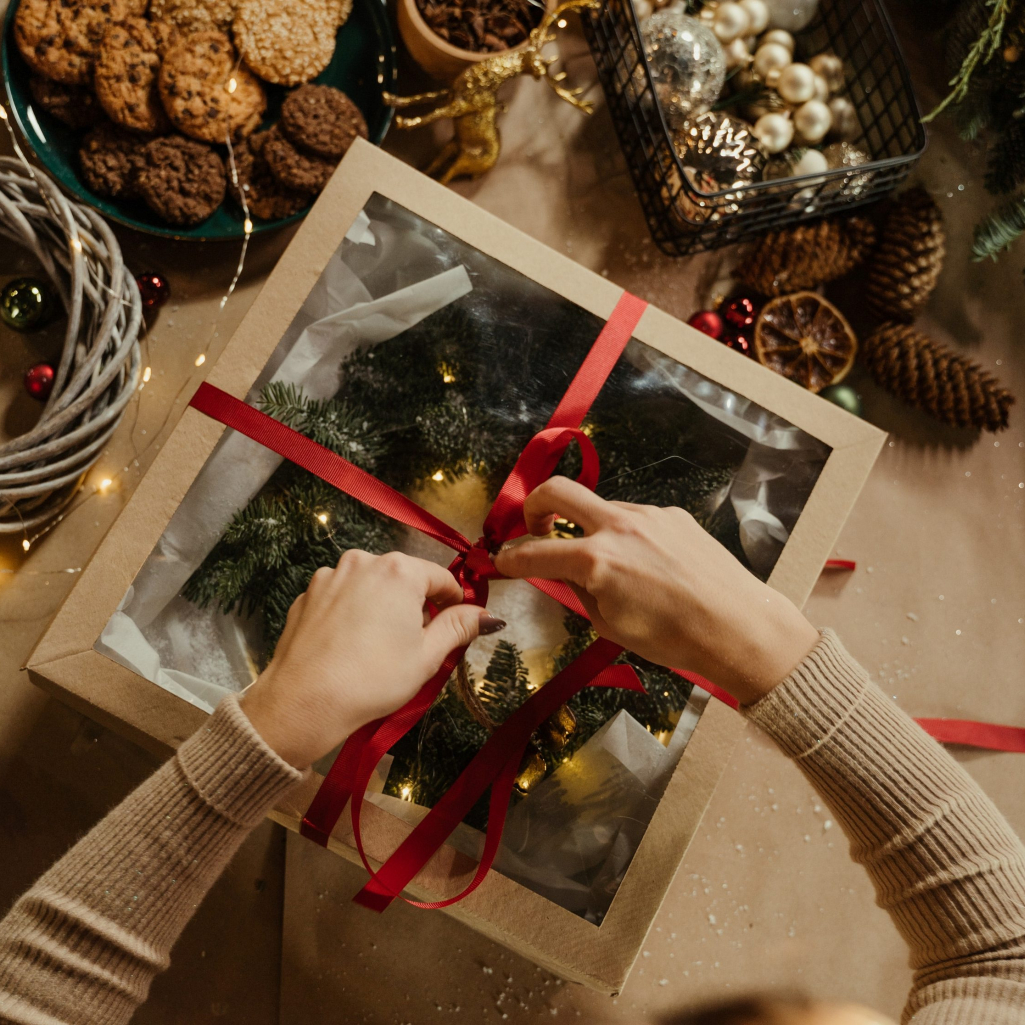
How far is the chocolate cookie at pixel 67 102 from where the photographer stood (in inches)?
34.1

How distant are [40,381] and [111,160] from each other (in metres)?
0.25

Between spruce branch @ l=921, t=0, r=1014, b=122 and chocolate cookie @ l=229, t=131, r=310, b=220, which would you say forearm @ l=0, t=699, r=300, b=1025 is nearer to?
chocolate cookie @ l=229, t=131, r=310, b=220

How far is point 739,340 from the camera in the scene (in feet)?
3.17

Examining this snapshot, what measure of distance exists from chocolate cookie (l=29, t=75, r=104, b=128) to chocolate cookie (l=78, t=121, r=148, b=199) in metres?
0.02

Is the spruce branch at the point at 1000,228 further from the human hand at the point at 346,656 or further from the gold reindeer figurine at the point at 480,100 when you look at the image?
the human hand at the point at 346,656

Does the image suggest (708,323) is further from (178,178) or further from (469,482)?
(178,178)

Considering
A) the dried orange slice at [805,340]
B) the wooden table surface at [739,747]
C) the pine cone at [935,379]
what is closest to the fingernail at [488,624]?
the wooden table surface at [739,747]

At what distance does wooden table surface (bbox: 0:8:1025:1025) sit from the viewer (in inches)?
34.7

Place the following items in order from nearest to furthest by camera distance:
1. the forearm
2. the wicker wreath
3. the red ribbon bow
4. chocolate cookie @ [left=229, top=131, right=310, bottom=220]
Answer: the forearm
the red ribbon bow
the wicker wreath
chocolate cookie @ [left=229, top=131, right=310, bottom=220]

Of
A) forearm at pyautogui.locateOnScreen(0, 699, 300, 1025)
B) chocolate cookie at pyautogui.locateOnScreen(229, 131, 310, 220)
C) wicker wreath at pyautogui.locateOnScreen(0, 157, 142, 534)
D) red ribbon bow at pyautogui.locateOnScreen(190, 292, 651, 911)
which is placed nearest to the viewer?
forearm at pyautogui.locateOnScreen(0, 699, 300, 1025)

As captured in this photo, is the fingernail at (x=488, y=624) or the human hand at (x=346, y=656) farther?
the fingernail at (x=488, y=624)

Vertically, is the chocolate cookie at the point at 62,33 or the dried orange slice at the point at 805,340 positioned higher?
the chocolate cookie at the point at 62,33

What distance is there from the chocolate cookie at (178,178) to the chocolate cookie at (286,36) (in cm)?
12

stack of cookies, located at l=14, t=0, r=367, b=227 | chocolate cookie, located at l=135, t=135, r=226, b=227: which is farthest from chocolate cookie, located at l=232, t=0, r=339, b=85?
chocolate cookie, located at l=135, t=135, r=226, b=227
